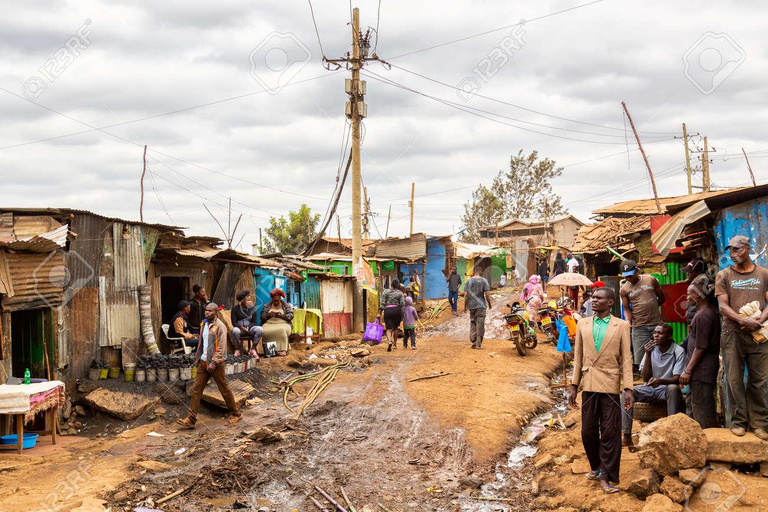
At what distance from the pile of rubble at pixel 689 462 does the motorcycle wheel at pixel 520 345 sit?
8.79 meters

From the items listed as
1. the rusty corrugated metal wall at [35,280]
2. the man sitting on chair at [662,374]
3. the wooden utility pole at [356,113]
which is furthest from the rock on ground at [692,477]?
the wooden utility pole at [356,113]

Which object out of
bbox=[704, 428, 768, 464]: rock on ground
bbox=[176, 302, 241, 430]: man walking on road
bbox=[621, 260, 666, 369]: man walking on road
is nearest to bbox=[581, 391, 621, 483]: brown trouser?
bbox=[704, 428, 768, 464]: rock on ground

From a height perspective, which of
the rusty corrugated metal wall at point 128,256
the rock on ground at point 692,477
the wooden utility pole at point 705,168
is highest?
the wooden utility pole at point 705,168

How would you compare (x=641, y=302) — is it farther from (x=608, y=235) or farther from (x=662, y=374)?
(x=608, y=235)

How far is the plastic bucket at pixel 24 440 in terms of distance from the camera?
324 inches

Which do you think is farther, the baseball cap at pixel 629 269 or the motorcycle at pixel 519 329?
the motorcycle at pixel 519 329

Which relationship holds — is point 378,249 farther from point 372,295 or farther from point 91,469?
point 91,469

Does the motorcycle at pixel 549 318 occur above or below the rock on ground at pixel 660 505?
above

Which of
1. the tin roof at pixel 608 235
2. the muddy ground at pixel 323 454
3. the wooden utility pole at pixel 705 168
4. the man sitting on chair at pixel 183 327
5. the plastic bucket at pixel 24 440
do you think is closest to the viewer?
the muddy ground at pixel 323 454

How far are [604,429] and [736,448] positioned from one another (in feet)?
3.94

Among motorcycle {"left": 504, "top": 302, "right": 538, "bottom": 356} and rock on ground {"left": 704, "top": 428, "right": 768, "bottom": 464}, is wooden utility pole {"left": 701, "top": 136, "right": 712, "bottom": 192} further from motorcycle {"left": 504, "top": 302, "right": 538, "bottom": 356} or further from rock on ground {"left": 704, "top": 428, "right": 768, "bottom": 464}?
rock on ground {"left": 704, "top": 428, "right": 768, "bottom": 464}

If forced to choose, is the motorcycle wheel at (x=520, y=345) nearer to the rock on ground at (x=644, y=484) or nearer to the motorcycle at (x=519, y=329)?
the motorcycle at (x=519, y=329)

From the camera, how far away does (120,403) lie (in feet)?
33.0

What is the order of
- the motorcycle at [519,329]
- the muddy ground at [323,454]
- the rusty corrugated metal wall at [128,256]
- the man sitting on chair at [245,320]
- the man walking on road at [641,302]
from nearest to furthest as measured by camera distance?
1. the muddy ground at [323,454]
2. the man walking on road at [641,302]
3. the rusty corrugated metal wall at [128,256]
4. the man sitting on chair at [245,320]
5. the motorcycle at [519,329]
